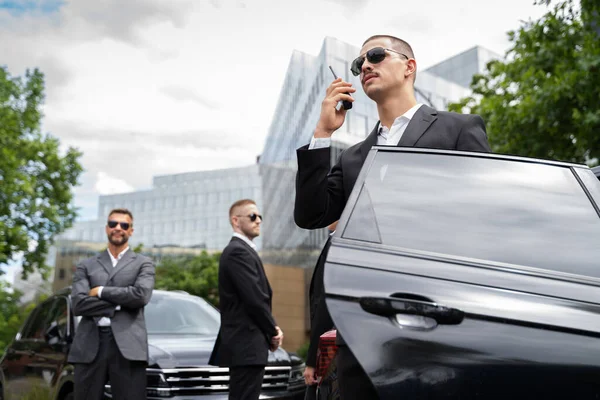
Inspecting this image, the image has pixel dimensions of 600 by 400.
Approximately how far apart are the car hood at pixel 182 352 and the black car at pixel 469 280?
4.77m

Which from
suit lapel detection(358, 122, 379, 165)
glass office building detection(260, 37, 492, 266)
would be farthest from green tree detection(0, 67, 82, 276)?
suit lapel detection(358, 122, 379, 165)

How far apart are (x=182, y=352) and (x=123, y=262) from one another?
3.33ft

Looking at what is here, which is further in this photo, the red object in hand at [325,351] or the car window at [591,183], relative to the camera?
the red object in hand at [325,351]

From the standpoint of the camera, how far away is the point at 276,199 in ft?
195

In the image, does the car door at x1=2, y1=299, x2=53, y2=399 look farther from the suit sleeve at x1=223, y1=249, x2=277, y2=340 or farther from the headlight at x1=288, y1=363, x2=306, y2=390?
the suit sleeve at x1=223, y1=249, x2=277, y2=340

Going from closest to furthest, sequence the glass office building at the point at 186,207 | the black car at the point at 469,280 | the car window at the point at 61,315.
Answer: the black car at the point at 469,280, the car window at the point at 61,315, the glass office building at the point at 186,207

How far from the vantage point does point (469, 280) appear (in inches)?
73.0

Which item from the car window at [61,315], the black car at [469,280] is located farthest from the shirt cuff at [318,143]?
the car window at [61,315]

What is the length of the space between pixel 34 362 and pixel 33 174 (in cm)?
2709

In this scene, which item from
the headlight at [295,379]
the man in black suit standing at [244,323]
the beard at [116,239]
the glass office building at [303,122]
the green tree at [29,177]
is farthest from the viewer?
the glass office building at [303,122]

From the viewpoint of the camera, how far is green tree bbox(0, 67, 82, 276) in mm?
29000

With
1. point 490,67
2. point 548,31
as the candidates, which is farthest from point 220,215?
point 548,31

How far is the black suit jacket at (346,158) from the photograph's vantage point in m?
2.59

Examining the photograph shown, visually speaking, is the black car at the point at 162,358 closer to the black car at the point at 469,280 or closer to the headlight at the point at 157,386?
the headlight at the point at 157,386
